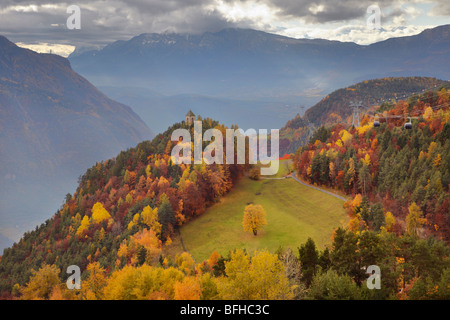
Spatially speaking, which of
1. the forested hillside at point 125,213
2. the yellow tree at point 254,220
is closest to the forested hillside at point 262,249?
the forested hillside at point 125,213

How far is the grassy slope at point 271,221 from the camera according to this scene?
2761 inches

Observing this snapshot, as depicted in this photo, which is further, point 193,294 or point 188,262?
point 188,262

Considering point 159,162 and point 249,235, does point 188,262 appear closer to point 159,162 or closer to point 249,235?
point 249,235

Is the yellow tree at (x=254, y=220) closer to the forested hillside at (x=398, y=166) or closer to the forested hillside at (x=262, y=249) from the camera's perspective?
the forested hillside at (x=262, y=249)

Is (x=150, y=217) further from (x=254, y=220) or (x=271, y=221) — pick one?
(x=271, y=221)

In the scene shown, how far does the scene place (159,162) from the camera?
10944 centimetres

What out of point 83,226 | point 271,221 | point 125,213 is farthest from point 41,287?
point 83,226

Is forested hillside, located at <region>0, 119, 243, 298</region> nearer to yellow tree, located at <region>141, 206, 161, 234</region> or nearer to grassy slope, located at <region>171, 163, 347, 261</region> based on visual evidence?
yellow tree, located at <region>141, 206, 161, 234</region>

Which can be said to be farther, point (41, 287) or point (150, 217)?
point (150, 217)

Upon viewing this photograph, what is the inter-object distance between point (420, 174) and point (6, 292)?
92.2 metres

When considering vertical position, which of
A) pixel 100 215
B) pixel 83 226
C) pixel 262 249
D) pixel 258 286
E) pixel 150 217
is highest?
pixel 258 286

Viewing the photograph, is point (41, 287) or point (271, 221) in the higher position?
point (41, 287)

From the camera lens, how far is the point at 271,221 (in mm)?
80250
